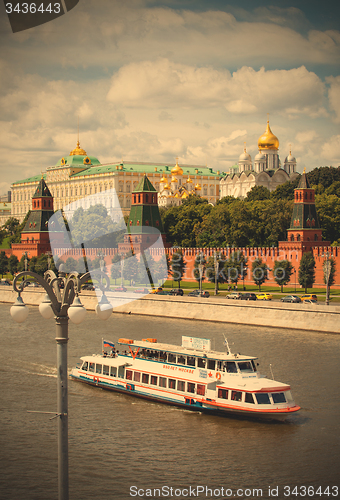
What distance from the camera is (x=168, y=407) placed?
79.5 feet

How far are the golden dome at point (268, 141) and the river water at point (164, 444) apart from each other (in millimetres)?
88954

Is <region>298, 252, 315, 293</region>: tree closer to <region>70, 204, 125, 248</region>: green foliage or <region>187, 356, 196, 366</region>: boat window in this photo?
<region>187, 356, 196, 366</region>: boat window

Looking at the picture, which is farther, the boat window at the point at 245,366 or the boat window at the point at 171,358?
the boat window at the point at 171,358

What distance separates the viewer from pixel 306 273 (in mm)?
55750

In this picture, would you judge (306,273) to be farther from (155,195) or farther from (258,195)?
(258,195)

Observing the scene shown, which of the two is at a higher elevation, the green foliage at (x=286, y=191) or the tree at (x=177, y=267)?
the green foliage at (x=286, y=191)

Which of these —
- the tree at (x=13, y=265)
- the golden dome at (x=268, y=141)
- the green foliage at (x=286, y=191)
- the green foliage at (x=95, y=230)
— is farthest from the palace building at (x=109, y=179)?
the tree at (x=13, y=265)

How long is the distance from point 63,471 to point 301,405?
14.4 metres

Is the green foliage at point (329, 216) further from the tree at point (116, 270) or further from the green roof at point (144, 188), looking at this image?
the tree at point (116, 270)

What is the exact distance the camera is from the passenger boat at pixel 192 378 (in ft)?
71.7

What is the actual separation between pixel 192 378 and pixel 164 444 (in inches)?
188

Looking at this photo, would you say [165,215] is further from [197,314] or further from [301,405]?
[301,405]

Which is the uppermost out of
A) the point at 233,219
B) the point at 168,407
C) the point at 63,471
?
the point at 233,219

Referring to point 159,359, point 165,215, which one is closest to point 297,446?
point 159,359
